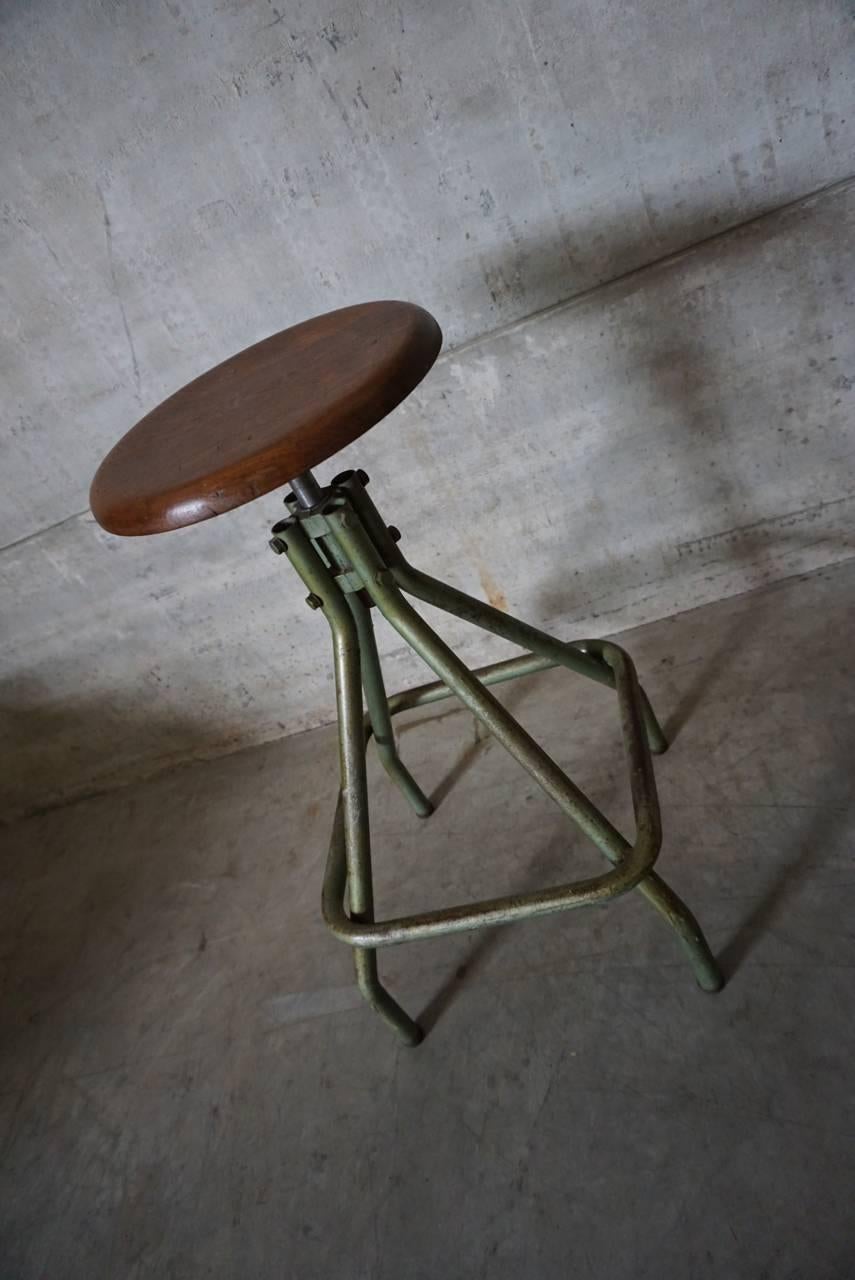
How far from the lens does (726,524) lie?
1880 mm

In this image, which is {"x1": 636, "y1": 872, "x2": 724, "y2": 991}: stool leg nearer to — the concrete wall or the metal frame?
the metal frame

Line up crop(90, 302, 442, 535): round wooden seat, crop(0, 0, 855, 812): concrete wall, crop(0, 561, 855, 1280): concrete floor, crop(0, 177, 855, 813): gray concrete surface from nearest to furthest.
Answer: crop(90, 302, 442, 535): round wooden seat, crop(0, 561, 855, 1280): concrete floor, crop(0, 0, 855, 812): concrete wall, crop(0, 177, 855, 813): gray concrete surface

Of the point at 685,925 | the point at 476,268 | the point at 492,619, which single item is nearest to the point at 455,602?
the point at 492,619

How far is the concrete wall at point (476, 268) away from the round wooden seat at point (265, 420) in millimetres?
438

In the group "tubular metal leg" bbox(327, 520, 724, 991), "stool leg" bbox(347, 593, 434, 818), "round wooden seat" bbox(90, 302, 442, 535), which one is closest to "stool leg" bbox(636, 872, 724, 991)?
"tubular metal leg" bbox(327, 520, 724, 991)

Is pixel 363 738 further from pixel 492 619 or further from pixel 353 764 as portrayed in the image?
pixel 492 619

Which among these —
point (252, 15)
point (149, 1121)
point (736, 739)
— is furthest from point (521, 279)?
point (149, 1121)

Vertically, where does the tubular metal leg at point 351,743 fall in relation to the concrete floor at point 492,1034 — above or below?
above

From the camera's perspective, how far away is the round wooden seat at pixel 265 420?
3.12 ft

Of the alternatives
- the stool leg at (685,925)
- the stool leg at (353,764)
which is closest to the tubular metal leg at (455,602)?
the stool leg at (353,764)

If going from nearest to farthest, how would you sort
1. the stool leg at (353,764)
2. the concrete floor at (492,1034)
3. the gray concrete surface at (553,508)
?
the concrete floor at (492,1034)
the stool leg at (353,764)
the gray concrete surface at (553,508)

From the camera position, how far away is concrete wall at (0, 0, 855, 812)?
1.38 meters

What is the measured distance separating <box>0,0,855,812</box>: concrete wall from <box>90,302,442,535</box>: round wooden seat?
44cm

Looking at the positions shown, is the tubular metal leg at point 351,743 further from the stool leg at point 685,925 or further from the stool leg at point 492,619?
the stool leg at point 685,925
